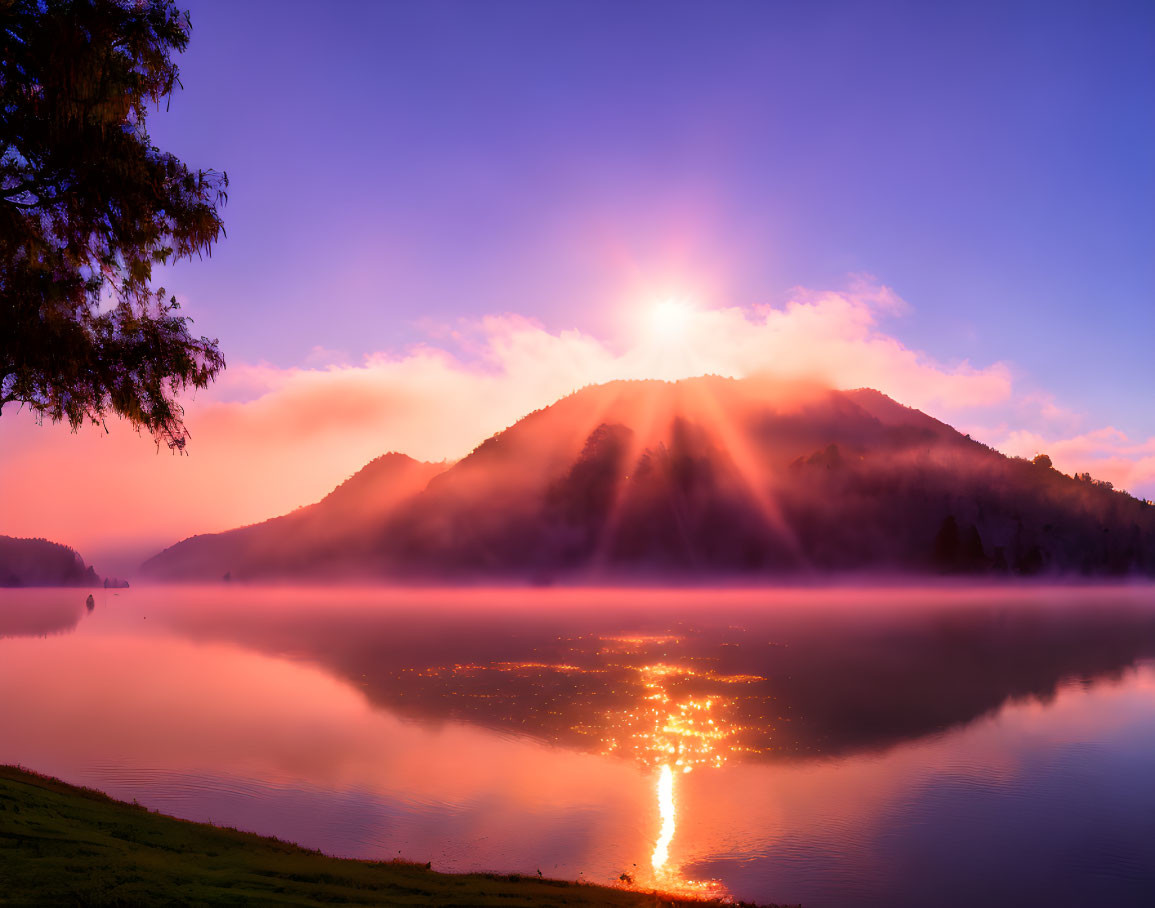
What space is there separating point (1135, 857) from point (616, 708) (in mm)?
37894

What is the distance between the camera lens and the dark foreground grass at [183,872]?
14.1m

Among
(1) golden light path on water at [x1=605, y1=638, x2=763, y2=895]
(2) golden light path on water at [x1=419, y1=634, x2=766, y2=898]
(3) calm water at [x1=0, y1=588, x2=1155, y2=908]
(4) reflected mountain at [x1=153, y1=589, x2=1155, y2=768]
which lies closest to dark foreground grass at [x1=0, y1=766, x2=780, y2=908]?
(1) golden light path on water at [x1=605, y1=638, x2=763, y2=895]

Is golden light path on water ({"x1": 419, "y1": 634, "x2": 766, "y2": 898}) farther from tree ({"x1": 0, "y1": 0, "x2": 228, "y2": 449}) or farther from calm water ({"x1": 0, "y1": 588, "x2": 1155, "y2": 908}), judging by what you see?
tree ({"x1": 0, "y1": 0, "x2": 228, "y2": 449})

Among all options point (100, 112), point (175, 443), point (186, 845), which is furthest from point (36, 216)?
point (186, 845)

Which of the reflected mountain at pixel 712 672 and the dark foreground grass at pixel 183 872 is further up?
the dark foreground grass at pixel 183 872

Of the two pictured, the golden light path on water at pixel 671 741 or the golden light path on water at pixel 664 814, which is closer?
the golden light path on water at pixel 671 741

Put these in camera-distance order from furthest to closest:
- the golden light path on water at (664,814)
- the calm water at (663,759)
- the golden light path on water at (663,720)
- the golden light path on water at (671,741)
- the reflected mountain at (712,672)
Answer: the reflected mountain at (712,672), the golden light path on water at (663,720), the calm water at (663,759), the golden light path on water at (664,814), the golden light path on water at (671,741)

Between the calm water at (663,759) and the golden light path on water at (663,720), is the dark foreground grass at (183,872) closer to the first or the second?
the calm water at (663,759)

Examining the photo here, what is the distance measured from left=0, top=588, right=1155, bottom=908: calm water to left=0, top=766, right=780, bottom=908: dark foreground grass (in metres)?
6.57

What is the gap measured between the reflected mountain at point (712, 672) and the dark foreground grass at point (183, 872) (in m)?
25.7

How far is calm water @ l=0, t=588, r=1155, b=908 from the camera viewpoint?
29984 millimetres

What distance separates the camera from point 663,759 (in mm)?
46312

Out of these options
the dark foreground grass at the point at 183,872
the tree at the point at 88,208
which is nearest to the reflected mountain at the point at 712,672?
the dark foreground grass at the point at 183,872

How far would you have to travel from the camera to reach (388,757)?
158 ft
